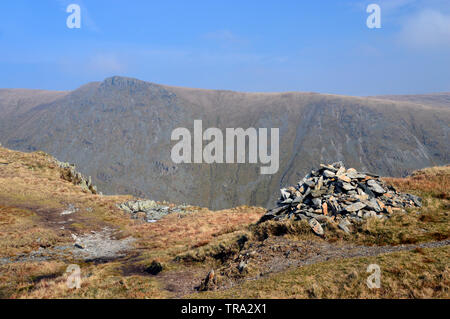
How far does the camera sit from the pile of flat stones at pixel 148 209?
41500mm

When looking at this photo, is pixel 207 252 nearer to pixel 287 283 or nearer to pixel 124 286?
pixel 124 286

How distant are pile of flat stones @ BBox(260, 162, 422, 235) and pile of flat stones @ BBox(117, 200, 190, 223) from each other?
79.9ft

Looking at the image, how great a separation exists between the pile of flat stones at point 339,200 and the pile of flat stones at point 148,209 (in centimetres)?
2436

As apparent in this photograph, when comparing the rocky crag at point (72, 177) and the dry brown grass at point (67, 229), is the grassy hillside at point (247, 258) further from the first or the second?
the rocky crag at point (72, 177)

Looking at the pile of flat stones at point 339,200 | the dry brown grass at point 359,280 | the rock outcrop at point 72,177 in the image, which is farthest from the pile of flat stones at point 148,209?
the dry brown grass at point 359,280

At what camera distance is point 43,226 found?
102 ft

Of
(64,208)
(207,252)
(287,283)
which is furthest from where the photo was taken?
(64,208)

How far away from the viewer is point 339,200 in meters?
19.8

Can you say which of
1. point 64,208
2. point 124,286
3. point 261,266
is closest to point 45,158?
point 64,208

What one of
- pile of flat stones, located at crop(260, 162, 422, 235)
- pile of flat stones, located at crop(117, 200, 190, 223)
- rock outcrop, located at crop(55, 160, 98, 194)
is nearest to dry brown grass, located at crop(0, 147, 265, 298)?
rock outcrop, located at crop(55, 160, 98, 194)

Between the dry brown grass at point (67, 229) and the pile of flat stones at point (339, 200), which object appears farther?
the pile of flat stones at point (339, 200)

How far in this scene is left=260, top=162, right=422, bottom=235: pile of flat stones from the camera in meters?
18.5

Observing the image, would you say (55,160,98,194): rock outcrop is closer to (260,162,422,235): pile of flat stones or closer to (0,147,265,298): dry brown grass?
(0,147,265,298): dry brown grass
